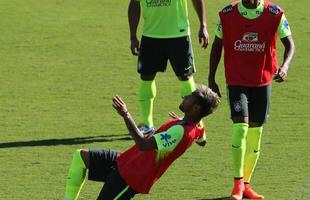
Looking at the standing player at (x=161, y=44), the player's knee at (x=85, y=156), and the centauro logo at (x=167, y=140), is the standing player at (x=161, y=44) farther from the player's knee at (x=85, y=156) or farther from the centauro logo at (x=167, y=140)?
the centauro logo at (x=167, y=140)

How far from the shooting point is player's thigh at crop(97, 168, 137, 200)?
8109mm

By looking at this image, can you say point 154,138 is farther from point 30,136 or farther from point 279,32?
point 30,136

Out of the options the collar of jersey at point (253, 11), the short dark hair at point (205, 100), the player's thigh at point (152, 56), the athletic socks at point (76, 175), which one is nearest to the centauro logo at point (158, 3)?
the player's thigh at point (152, 56)

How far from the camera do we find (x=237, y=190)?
952 centimetres

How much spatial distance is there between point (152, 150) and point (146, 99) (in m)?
3.84

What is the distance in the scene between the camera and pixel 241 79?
31.9 ft

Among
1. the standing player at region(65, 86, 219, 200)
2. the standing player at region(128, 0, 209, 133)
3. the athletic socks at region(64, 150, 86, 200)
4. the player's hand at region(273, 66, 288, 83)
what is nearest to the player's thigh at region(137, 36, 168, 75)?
the standing player at region(128, 0, 209, 133)

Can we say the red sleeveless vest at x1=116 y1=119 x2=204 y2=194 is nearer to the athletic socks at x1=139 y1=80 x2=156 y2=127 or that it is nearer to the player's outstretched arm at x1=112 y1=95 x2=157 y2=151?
the player's outstretched arm at x1=112 y1=95 x2=157 y2=151

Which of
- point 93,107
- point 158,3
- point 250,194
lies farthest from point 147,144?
point 93,107

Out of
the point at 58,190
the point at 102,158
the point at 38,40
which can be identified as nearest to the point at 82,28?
the point at 38,40

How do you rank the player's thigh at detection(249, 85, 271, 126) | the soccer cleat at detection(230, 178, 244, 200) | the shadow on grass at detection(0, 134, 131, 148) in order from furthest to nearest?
the shadow on grass at detection(0, 134, 131, 148), the player's thigh at detection(249, 85, 271, 126), the soccer cleat at detection(230, 178, 244, 200)

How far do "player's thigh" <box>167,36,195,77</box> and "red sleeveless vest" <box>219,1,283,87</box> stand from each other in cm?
183

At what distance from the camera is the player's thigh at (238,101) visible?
9.55 metres

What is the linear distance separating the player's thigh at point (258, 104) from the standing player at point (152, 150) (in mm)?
1683
